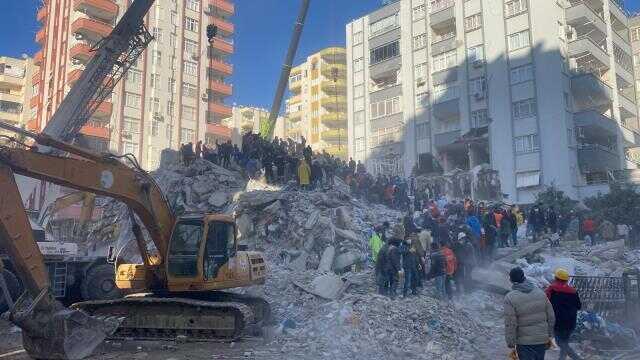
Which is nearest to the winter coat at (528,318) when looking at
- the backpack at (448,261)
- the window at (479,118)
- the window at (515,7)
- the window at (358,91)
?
the backpack at (448,261)

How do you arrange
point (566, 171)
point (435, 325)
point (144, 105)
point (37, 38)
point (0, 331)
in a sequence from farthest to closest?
point (37, 38)
point (144, 105)
point (566, 171)
point (0, 331)
point (435, 325)

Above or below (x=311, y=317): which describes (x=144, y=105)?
above

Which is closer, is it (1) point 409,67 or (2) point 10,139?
(2) point 10,139

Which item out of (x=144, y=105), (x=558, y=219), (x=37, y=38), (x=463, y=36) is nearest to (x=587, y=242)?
(x=558, y=219)

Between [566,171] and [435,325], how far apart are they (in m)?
26.0

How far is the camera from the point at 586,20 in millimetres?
34031

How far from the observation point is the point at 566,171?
3142 cm

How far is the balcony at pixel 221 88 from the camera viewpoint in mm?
54188

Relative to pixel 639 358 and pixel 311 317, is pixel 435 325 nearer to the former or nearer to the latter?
pixel 311 317

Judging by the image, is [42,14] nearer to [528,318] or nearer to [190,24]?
[190,24]

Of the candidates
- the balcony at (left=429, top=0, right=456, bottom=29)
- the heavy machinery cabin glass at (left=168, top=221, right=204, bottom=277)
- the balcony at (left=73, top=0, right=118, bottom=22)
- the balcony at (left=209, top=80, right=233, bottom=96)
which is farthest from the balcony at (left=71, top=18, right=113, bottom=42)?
the heavy machinery cabin glass at (left=168, top=221, right=204, bottom=277)

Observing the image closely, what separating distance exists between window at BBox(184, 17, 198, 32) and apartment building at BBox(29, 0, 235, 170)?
11cm

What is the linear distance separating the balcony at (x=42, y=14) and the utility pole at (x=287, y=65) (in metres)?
37.4

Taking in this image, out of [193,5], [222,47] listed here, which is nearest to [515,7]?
[222,47]
